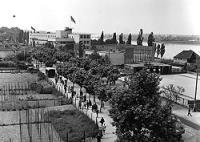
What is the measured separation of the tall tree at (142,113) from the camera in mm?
6293

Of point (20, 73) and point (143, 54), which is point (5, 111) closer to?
point (20, 73)

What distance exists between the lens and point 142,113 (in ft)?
20.7

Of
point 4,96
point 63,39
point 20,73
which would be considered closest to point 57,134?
point 4,96

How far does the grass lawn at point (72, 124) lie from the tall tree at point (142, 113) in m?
2.05

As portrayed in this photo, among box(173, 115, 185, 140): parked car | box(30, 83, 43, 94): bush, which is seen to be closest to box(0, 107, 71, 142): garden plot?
box(173, 115, 185, 140): parked car

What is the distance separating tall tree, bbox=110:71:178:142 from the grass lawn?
2046mm

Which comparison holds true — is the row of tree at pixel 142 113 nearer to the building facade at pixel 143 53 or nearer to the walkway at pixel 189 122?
the walkway at pixel 189 122

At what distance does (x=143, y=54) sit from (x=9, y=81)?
1743 cm

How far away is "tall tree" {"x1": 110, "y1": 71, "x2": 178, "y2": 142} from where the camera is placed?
629 centimetres

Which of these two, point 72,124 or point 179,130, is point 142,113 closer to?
point 179,130

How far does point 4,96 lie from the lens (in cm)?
1372

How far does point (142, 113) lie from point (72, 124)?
3628 mm

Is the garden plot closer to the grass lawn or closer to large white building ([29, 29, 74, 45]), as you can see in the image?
the grass lawn

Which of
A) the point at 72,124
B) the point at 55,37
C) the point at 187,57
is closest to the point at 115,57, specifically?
the point at 187,57
